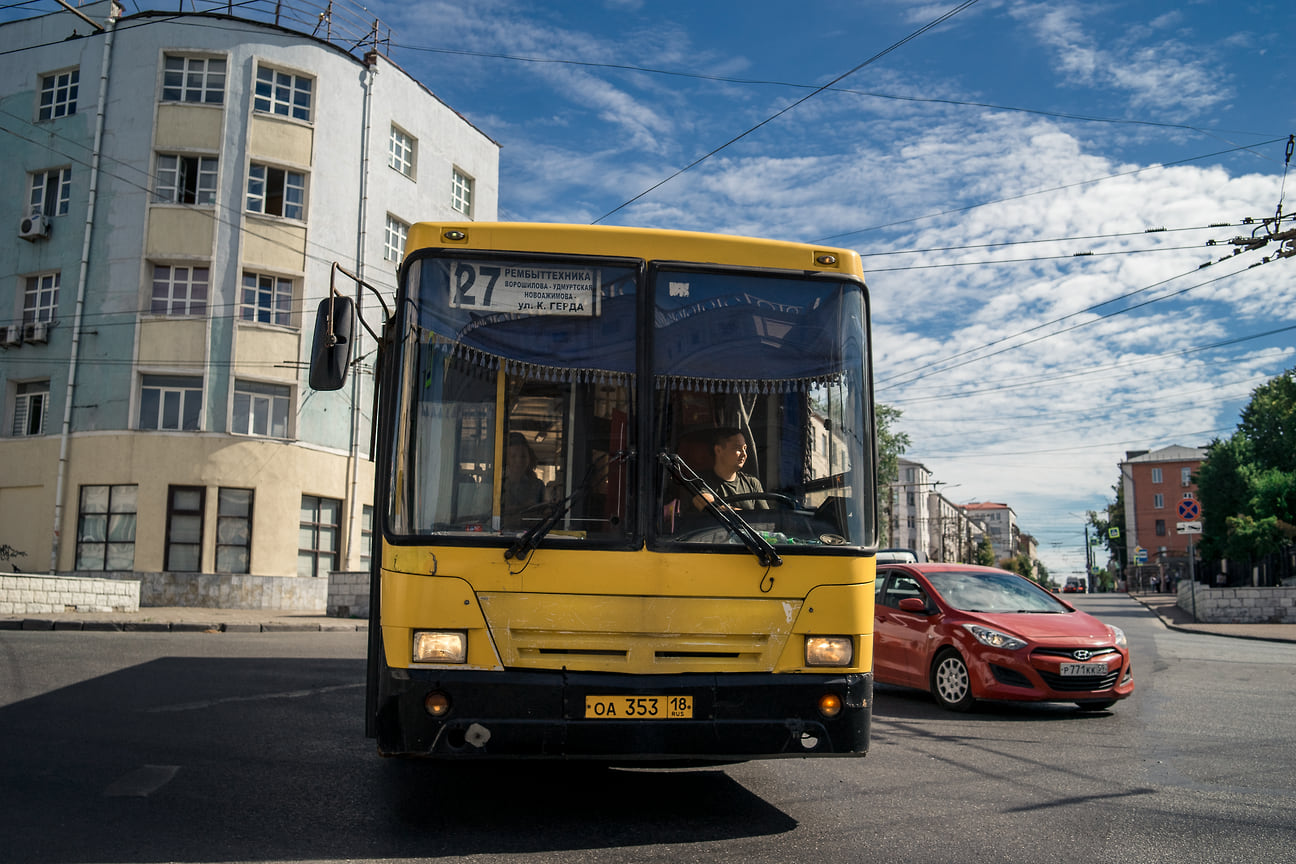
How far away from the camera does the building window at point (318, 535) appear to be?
31.1 meters

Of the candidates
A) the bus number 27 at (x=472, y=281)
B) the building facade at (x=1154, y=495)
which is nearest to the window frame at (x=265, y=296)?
the bus number 27 at (x=472, y=281)

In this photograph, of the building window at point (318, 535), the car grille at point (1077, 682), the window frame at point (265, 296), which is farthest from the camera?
the building window at point (318, 535)

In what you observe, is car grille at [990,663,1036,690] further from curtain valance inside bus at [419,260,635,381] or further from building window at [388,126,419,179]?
building window at [388,126,419,179]

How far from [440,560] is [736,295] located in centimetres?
203

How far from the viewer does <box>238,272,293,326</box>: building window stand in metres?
30.4

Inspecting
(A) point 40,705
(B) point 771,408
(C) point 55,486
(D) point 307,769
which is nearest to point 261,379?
(C) point 55,486

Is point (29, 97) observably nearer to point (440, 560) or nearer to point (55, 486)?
point (55, 486)

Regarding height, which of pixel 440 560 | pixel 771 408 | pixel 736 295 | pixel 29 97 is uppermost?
pixel 29 97

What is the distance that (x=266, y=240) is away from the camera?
30703mm

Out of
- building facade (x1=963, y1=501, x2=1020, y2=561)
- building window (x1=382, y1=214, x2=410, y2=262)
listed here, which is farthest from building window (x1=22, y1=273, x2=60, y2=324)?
building facade (x1=963, y1=501, x2=1020, y2=561)

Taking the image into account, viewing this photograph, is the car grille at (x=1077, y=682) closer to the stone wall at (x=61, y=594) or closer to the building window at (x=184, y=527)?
the stone wall at (x=61, y=594)

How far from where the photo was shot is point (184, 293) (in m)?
30.1

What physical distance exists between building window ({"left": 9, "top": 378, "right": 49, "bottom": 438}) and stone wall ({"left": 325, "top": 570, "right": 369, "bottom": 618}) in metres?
11.0

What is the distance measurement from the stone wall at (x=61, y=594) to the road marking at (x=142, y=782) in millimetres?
15524
